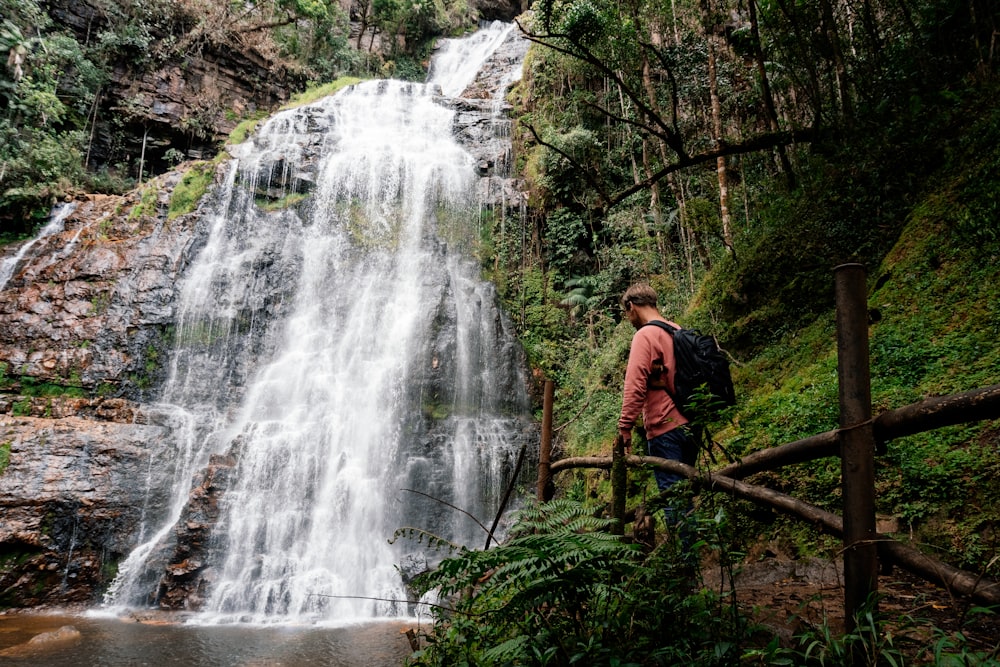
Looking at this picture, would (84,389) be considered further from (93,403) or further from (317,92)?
(317,92)

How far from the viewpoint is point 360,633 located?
618cm

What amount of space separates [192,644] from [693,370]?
19.0 feet

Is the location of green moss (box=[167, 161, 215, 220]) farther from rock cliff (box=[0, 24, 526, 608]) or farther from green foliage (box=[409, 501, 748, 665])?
green foliage (box=[409, 501, 748, 665])

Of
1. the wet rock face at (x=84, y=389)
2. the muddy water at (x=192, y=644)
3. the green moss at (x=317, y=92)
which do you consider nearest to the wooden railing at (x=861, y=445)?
the muddy water at (x=192, y=644)

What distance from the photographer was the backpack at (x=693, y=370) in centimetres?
302

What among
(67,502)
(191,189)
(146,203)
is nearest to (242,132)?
(191,189)

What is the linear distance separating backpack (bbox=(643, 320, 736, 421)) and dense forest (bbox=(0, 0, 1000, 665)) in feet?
1.69

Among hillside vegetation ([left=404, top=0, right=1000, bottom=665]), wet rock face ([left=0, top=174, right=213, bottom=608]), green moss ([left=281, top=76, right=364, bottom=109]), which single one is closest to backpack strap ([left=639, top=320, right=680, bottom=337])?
hillside vegetation ([left=404, top=0, right=1000, bottom=665])

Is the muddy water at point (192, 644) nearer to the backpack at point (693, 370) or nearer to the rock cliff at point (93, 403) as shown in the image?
the rock cliff at point (93, 403)

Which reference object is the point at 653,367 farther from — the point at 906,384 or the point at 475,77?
the point at 475,77

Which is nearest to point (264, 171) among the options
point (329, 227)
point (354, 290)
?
point (329, 227)

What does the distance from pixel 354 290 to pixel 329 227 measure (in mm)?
2174

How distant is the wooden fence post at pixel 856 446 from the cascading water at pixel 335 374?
16.6 feet

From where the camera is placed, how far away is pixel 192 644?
5.73 m
